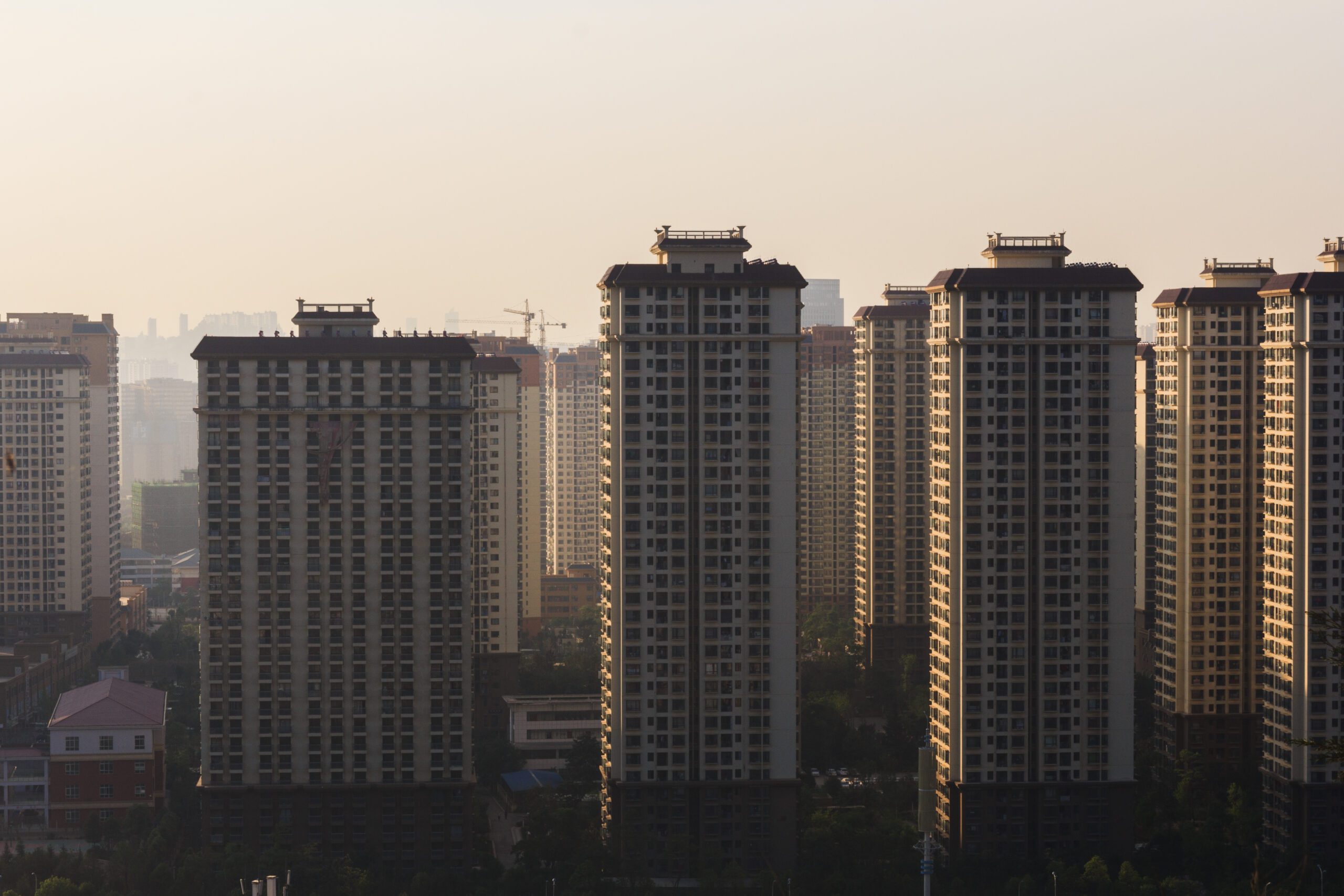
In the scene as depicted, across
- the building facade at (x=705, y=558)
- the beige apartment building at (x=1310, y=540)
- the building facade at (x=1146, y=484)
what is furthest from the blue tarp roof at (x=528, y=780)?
the building facade at (x=1146, y=484)

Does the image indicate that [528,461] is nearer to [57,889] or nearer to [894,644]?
[894,644]

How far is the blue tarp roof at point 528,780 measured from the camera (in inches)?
2876

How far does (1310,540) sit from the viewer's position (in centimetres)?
6081

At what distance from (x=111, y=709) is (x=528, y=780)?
702 inches

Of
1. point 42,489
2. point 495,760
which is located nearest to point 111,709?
point 495,760

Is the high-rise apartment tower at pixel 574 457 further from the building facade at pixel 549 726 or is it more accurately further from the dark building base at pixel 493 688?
the building facade at pixel 549 726

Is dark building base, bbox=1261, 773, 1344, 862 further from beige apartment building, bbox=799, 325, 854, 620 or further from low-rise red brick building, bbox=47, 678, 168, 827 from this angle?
beige apartment building, bbox=799, 325, 854, 620

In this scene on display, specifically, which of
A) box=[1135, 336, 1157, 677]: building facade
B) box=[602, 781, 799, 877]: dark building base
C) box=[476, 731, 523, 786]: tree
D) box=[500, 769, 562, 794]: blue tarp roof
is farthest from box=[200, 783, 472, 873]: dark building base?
box=[1135, 336, 1157, 677]: building facade

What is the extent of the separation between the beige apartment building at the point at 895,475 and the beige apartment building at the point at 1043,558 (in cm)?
3248

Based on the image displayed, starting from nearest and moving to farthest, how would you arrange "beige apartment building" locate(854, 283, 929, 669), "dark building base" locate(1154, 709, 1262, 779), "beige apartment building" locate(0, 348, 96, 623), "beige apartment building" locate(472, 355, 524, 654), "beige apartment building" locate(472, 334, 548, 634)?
1. "dark building base" locate(1154, 709, 1262, 779)
2. "beige apartment building" locate(472, 355, 524, 654)
3. "beige apartment building" locate(854, 283, 929, 669)
4. "beige apartment building" locate(0, 348, 96, 623)
5. "beige apartment building" locate(472, 334, 548, 634)

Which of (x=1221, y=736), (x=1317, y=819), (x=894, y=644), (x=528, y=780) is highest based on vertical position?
(x=894, y=644)

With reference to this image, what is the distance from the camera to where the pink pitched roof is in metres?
67.2

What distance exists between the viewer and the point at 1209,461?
2808 inches

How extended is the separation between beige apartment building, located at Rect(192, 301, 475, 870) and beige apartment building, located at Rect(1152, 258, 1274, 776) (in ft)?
101
